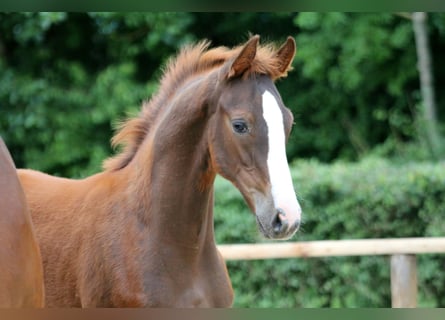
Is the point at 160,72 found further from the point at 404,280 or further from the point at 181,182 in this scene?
the point at 181,182

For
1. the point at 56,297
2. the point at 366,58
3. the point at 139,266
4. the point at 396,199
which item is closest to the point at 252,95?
the point at 139,266

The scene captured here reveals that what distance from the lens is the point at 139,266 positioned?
310 cm

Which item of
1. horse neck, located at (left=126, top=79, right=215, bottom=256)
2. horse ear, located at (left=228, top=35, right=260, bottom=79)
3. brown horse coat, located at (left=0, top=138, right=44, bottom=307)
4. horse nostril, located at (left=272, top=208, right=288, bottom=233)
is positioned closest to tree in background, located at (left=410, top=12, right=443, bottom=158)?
horse neck, located at (left=126, top=79, right=215, bottom=256)

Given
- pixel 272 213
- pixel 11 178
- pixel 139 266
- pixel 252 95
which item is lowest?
pixel 139 266

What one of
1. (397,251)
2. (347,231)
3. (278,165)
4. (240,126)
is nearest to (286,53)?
(240,126)

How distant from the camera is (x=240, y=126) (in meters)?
2.88

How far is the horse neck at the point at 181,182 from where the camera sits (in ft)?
10.4

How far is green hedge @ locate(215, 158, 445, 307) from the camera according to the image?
6730 mm

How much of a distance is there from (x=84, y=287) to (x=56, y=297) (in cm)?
26

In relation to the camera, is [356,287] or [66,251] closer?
[66,251]

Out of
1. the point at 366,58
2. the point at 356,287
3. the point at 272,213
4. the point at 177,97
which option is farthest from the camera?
the point at 366,58

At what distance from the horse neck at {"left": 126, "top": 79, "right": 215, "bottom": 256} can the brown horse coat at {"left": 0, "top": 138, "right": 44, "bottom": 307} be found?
53.8 inches

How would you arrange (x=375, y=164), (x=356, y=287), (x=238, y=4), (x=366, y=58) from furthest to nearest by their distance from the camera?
(x=366, y=58)
(x=375, y=164)
(x=356, y=287)
(x=238, y=4)

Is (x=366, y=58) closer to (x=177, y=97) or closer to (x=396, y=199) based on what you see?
(x=396, y=199)
